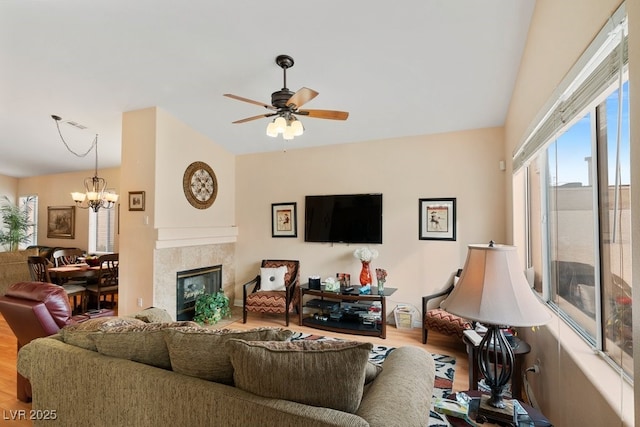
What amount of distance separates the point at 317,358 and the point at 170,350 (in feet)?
2.39

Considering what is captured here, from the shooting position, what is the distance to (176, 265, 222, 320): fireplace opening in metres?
4.17

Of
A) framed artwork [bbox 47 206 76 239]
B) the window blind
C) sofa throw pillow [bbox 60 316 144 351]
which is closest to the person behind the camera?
the window blind

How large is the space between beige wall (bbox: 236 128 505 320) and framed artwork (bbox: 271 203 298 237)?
0.09 metres

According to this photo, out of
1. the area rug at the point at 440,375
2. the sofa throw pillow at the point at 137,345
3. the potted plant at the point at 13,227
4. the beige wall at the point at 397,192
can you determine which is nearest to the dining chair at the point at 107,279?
the beige wall at the point at 397,192

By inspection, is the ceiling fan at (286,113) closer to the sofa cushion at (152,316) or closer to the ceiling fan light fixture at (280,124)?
the ceiling fan light fixture at (280,124)

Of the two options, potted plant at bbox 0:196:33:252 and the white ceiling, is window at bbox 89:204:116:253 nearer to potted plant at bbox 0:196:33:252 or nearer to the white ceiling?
potted plant at bbox 0:196:33:252

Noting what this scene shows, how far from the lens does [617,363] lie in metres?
1.31

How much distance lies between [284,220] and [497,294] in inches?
150

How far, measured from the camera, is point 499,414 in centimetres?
129

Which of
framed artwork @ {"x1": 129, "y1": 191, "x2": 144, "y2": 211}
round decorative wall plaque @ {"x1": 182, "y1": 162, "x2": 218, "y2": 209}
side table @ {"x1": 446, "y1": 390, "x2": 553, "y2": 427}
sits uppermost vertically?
round decorative wall plaque @ {"x1": 182, "y1": 162, "x2": 218, "y2": 209}

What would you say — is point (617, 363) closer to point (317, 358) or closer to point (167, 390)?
point (317, 358)

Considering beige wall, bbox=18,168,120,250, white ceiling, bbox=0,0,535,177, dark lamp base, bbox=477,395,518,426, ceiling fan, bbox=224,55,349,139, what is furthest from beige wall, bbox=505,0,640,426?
beige wall, bbox=18,168,120,250

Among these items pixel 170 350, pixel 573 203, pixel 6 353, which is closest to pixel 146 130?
pixel 6 353

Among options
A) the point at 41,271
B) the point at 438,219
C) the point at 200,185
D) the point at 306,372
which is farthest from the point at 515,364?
the point at 41,271
